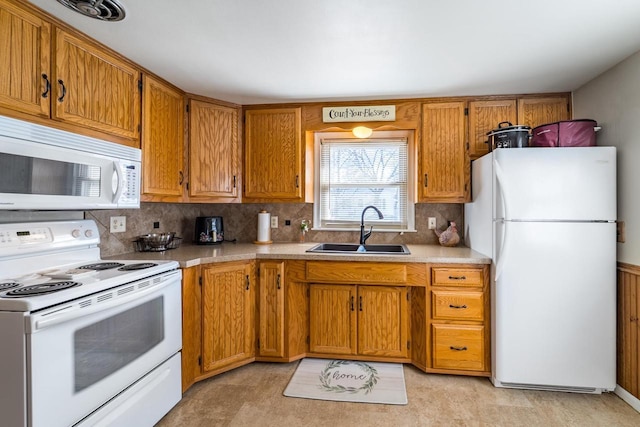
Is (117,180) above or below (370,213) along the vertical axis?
above

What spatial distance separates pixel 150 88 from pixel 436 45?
1884mm


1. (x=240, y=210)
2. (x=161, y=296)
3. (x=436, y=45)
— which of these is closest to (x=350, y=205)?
(x=240, y=210)

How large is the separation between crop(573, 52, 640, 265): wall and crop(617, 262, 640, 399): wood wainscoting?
0.31ft

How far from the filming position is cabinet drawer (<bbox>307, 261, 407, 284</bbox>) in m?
2.57

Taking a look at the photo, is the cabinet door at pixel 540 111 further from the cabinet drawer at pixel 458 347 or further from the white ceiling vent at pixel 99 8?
the white ceiling vent at pixel 99 8

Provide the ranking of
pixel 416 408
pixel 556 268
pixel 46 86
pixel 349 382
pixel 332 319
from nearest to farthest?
pixel 46 86, pixel 416 408, pixel 556 268, pixel 349 382, pixel 332 319

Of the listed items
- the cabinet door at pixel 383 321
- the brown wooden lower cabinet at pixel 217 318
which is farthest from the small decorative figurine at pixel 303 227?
the cabinet door at pixel 383 321

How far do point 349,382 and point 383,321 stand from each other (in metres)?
0.50

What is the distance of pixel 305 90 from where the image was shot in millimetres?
2764

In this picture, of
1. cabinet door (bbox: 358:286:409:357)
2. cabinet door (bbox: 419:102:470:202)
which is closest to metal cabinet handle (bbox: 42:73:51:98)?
cabinet door (bbox: 358:286:409:357)

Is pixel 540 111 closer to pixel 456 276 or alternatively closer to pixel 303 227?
pixel 456 276

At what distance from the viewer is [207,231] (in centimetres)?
311

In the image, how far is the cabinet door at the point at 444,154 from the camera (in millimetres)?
2855

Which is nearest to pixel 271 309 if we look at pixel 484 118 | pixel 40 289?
pixel 40 289
